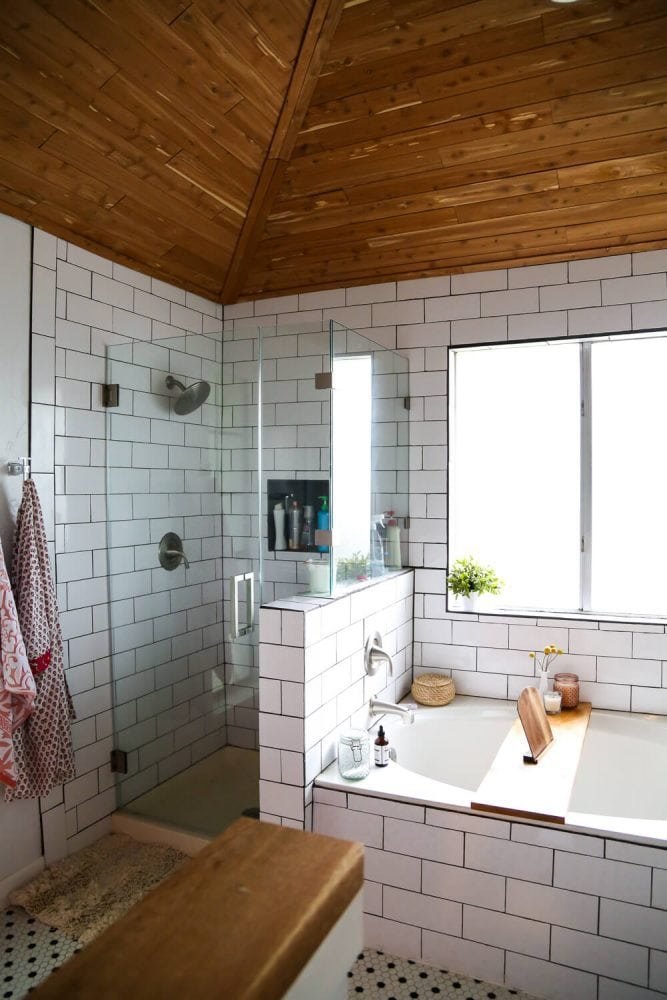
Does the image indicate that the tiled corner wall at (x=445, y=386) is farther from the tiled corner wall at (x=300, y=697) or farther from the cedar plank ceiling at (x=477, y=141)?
the tiled corner wall at (x=300, y=697)

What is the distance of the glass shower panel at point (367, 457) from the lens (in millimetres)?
2652

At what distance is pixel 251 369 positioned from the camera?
2.78 m

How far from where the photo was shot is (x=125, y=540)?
3.02m

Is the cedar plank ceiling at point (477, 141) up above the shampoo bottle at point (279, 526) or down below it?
above

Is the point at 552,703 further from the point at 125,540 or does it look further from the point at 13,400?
the point at 13,400

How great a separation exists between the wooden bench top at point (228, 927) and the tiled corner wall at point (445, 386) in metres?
2.59

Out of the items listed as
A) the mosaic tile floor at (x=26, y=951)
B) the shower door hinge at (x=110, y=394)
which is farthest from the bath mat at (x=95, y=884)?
the shower door hinge at (x=110, y=394)

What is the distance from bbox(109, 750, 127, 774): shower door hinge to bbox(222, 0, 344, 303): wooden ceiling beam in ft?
7.83

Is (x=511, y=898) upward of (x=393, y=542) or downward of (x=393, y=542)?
downward

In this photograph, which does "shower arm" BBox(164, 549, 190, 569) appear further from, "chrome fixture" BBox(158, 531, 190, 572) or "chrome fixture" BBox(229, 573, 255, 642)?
"chrome fixture" BBox(229, 573, 255, 642)

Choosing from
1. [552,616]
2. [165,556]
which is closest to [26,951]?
[165,556]

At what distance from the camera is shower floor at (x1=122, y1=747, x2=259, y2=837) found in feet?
9.48

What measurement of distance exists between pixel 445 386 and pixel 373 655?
1361 millimetres

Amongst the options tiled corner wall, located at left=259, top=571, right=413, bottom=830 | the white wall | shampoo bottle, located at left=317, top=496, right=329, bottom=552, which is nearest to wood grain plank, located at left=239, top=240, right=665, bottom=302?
the white wall
